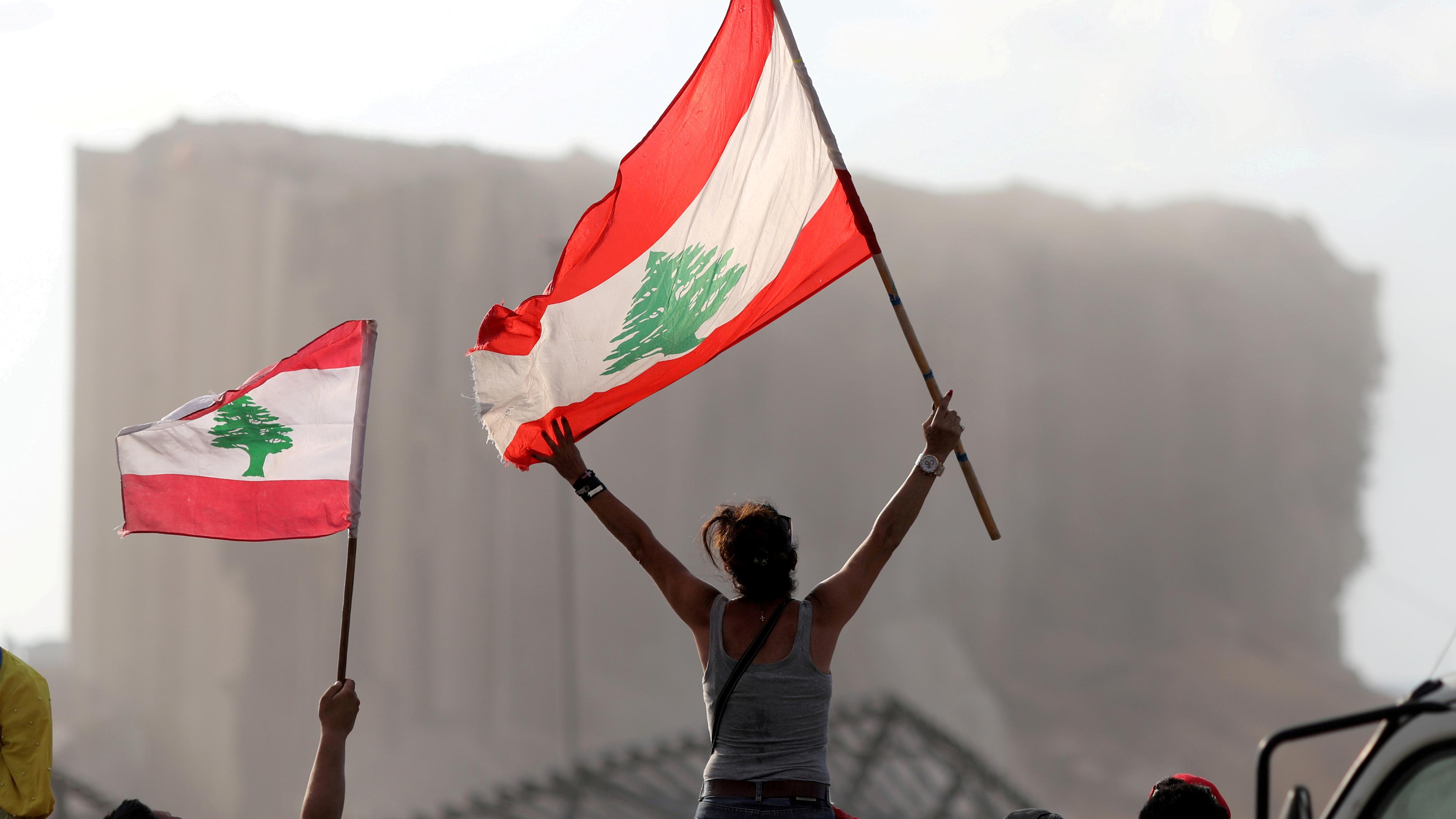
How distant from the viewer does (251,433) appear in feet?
12.5

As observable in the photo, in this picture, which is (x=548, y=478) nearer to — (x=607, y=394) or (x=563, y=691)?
(x=563, y=691)

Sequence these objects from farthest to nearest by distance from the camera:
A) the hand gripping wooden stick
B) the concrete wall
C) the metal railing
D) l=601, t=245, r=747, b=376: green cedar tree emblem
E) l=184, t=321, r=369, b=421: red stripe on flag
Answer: the concrete wall → the metal railing → l=601, t=245, r=747, b=376: green cedar tree emblem → l=184, t=321, r=369, b=421: red stripe on flag → the hand gripping wooden stick

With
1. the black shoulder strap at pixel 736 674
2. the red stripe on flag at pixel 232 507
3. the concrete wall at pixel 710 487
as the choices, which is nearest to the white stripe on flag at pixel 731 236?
the red stripe on flag at pixel 232 507

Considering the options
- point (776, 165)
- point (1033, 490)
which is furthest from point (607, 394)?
point (1033, 490)

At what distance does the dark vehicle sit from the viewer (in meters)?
1.89

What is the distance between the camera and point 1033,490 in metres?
42.8

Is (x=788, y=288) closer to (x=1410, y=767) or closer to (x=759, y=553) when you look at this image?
(x=759, y=553)

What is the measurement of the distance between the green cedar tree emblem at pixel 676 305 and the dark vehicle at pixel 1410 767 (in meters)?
2.32

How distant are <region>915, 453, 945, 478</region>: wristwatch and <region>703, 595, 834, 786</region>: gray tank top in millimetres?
480

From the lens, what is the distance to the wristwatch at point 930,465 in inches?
105

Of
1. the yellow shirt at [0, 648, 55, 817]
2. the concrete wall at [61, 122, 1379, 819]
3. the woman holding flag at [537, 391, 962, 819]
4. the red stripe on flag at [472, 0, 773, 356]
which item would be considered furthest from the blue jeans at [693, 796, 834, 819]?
the concrete wall at [61, 122, 1379, 819]

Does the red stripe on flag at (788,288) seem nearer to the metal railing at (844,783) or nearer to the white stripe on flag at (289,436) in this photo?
the white stripe on flag at (289,436)

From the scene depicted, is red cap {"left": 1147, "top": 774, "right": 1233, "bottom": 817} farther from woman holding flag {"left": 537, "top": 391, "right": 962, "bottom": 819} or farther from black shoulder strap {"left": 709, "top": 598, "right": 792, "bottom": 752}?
black shoulder strap {"left": 709, "top": 598, "right": 792, "bottom": 752}

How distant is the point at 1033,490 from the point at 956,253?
8.72 meters
